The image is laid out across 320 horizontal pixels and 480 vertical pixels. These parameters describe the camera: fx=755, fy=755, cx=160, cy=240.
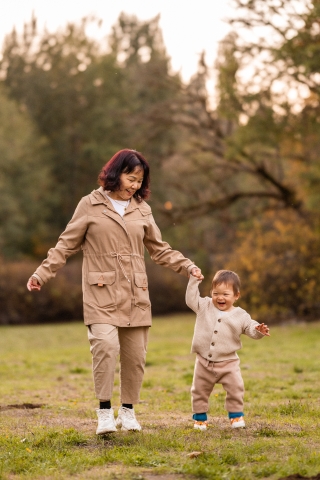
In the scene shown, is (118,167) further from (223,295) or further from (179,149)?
(179,149)

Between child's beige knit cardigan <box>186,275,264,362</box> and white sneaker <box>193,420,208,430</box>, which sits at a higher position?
child's beige knit cardigan <box>186,275,264,362</box>

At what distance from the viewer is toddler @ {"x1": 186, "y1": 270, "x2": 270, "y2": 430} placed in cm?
584

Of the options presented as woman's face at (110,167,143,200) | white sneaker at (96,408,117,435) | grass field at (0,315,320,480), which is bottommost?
grass field at (0,315,320,480)

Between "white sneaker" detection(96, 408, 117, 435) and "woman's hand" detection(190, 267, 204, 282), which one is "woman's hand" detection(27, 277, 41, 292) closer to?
"white sneaker" detection(96, 408, 117, 435)

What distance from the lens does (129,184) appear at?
19.1 ft

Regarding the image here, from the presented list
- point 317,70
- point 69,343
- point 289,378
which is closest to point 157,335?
point 69,343

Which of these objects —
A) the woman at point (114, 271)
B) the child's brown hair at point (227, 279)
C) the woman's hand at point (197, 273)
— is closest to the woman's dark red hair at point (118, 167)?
the woman at point (114, 271)

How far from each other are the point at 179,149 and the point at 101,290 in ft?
93.2

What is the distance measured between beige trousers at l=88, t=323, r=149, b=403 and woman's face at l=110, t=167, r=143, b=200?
103 cm

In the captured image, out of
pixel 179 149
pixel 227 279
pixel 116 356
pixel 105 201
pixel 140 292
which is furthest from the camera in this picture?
pixel 179 149

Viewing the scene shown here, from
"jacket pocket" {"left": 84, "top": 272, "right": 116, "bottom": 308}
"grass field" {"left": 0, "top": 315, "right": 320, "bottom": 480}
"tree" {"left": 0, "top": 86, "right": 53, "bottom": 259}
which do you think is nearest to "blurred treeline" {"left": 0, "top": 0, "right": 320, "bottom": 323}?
"tree" {"left": 0, "top": 86, "right": 53, "bottom": 259}

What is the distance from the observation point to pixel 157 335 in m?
21.3

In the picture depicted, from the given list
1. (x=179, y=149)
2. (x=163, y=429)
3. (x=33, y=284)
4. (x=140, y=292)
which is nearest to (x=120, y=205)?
(x=140, y=292)

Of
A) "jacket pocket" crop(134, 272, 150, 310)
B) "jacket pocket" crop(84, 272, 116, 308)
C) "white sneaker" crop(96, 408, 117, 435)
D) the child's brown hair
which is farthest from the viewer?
the child's brown hair
